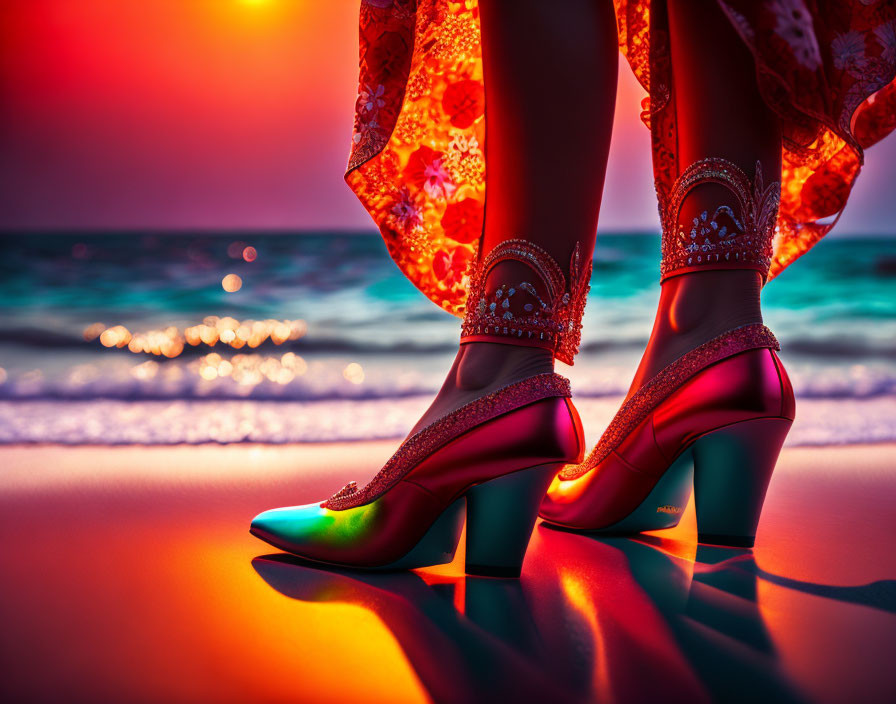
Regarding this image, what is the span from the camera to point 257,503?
827mm

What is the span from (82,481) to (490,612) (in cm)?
65

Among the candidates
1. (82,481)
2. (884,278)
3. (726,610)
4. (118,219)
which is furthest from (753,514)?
(118,219)

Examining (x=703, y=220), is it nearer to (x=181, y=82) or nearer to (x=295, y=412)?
(x=295, y=412)

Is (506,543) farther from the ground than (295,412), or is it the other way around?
(295,412)

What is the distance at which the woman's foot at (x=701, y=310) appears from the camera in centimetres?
65

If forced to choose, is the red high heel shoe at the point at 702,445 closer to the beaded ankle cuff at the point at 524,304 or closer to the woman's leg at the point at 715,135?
the woman's leg at the point at 715,135

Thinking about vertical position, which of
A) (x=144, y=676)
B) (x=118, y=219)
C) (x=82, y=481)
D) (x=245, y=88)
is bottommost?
(x=144, y=676)

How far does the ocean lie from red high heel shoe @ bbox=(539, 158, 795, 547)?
65 cm

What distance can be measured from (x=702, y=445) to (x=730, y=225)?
216mm

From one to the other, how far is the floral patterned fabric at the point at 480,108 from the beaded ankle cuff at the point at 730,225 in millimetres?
70

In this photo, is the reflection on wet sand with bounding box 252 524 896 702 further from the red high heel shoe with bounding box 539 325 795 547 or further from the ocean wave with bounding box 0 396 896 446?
the ocean wave with bounding box 0 396 896 446

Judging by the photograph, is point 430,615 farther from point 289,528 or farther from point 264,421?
point 264,421

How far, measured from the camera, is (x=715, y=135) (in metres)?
0.66

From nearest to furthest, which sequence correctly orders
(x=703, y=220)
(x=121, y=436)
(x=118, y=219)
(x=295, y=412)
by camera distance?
(x=703, y=220) → (x=121, y=436) → (x=295, y=412) → (x=118, y=219)
